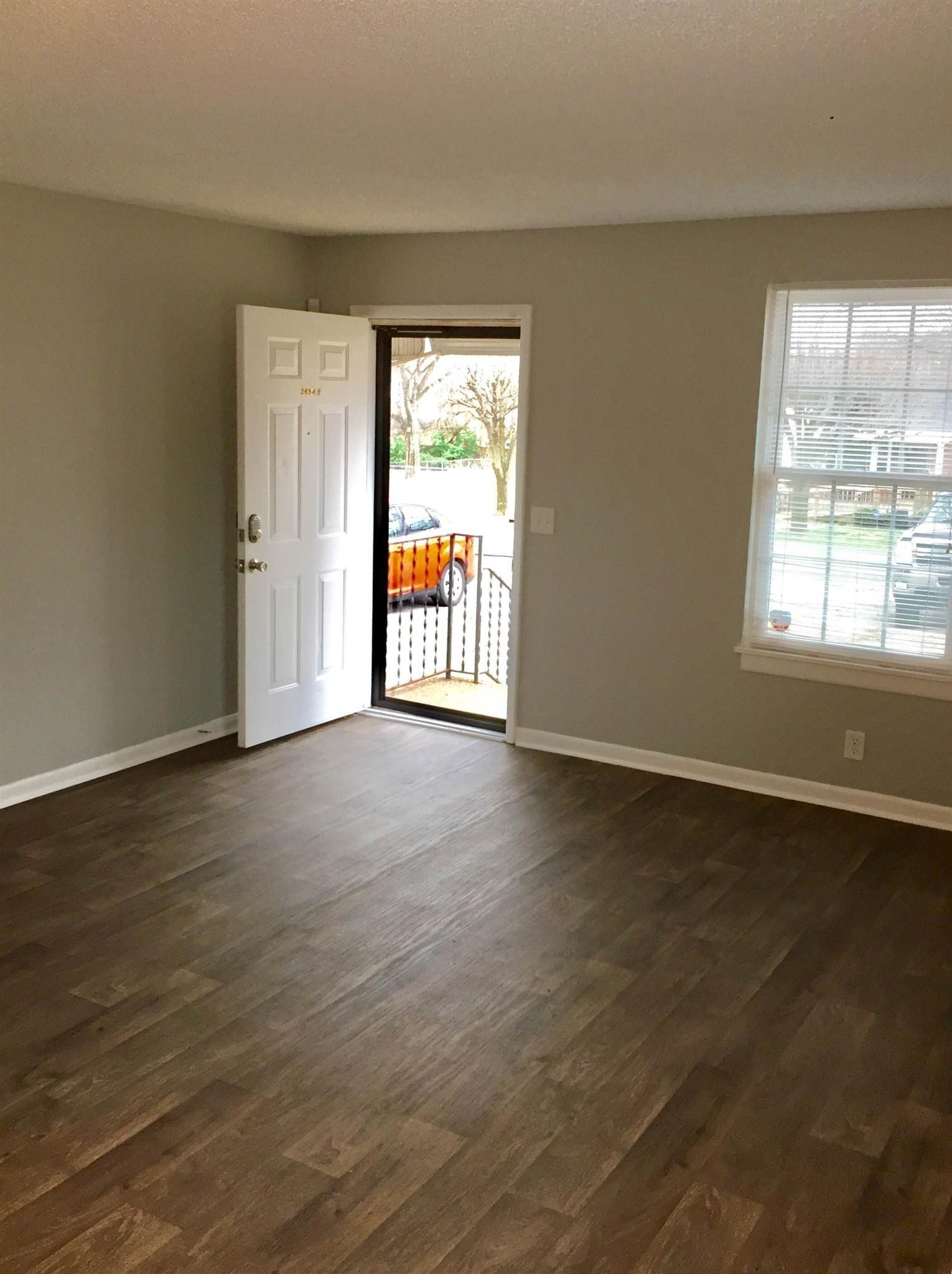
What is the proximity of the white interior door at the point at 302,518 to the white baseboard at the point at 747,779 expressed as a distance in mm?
1077

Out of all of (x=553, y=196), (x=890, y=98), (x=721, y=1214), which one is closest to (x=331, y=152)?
(x=553, y=196)

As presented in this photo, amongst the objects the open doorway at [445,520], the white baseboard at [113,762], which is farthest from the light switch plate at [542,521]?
the white baseboard at [113,762]

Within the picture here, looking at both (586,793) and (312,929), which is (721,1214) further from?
(586,793)

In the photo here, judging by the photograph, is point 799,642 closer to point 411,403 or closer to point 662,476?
point 662,476

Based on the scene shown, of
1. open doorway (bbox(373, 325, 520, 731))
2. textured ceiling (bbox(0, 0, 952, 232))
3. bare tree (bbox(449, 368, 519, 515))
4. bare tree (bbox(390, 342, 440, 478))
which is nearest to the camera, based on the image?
textured ceiling (bbox(0, 0, 952, 232))

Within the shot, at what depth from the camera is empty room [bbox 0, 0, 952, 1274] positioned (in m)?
2.49

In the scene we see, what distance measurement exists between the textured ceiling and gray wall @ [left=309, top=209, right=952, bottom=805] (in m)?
0.34

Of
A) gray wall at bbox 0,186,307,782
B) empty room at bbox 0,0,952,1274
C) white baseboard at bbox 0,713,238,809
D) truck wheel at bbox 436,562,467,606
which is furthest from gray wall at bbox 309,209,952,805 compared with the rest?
truck wheel at bbox 436,562,467,606

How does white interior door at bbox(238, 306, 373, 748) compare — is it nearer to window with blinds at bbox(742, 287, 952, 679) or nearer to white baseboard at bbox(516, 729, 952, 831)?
white baseboard at bbox(516, 729, 952, 831)

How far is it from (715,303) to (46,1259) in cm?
412

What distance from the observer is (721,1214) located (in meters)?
2.47

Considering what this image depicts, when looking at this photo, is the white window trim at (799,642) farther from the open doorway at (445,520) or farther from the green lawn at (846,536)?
the open doorway at (445,520)

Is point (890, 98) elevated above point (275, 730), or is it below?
above

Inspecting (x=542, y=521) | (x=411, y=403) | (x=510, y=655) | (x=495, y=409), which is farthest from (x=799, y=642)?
(x=411, y=403)
